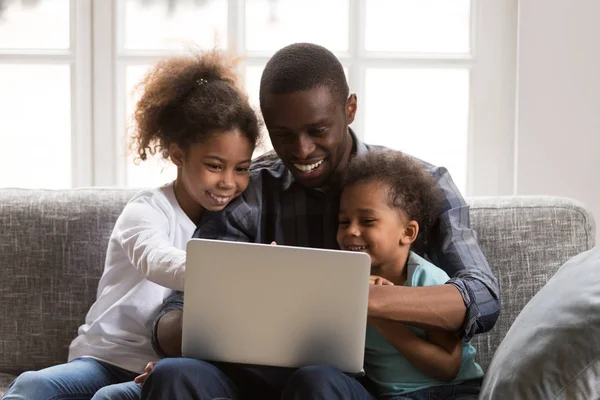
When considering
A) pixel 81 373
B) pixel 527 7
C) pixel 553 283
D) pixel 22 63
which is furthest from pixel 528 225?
pixel 22 63

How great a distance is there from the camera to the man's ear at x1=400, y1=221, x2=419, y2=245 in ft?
5.98

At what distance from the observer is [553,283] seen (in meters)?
1.59

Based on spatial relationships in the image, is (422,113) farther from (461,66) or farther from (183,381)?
(183,381)

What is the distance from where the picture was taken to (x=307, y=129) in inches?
72.3

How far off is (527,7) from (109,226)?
1.40 m

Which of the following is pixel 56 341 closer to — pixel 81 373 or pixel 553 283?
Answer: pixel 81 373

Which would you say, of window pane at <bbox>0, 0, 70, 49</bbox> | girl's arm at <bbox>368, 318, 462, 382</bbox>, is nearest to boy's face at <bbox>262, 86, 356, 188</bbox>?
girl's arm at <bbox>368, 318, 462, 382</bbox>

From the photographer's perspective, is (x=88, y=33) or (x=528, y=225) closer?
(x=528, y=225)

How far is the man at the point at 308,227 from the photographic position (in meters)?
1.52

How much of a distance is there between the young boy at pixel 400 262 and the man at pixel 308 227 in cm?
5

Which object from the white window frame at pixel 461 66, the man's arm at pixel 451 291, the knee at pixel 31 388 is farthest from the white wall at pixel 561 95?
the knee at pixel 31 388

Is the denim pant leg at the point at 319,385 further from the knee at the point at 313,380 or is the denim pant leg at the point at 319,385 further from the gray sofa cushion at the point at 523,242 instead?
the gray sofa cushion at the point at 523,242

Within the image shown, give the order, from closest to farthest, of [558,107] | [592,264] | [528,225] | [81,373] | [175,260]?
[592,264]
[175,260]
[81,373]
[528,225]
[558,107]

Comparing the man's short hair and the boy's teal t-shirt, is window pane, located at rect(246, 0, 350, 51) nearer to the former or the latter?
the man's short hair
